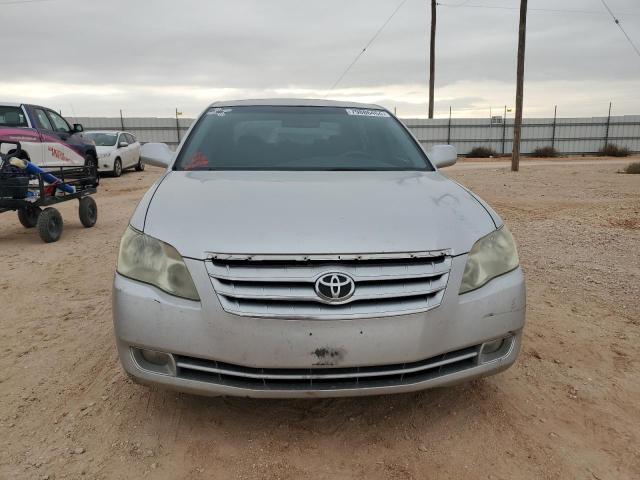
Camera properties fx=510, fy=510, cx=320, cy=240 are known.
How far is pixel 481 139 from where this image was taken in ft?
103

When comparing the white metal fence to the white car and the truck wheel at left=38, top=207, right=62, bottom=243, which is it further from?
the truck wheel at left=38, top=207, right=62, bottom=243

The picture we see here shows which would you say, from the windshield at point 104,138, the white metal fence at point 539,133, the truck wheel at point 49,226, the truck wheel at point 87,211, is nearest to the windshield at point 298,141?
the truck wheel at point 49,226

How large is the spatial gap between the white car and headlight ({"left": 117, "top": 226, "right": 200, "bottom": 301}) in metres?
14.2

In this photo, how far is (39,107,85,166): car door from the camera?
9742 millimetres

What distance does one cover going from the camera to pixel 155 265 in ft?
6.76

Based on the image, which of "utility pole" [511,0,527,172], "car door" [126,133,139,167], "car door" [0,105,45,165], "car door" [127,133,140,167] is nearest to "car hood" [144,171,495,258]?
"car door" [0,105,45,165]

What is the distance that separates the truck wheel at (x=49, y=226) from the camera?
6391 mm

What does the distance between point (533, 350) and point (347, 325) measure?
1739 mm

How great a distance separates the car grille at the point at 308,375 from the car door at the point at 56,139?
927 cm

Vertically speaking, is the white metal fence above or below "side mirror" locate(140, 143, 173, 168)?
below

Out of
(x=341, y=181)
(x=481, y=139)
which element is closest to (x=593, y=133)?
(x=481, y=139)

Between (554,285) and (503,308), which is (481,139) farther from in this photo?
(503,308)

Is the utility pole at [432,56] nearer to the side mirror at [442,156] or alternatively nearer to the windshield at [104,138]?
the windshield at [104,138]

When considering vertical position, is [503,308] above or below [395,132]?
below
